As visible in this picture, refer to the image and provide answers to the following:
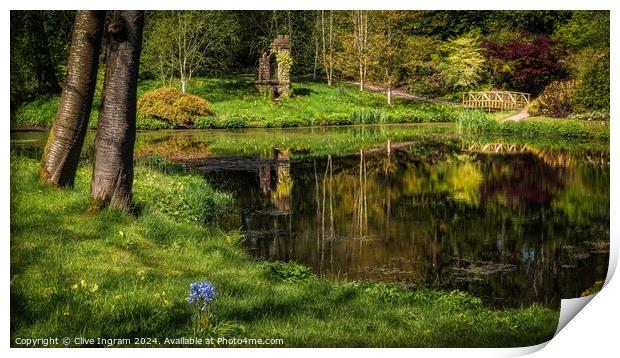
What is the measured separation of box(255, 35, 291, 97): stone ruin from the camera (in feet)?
31.5

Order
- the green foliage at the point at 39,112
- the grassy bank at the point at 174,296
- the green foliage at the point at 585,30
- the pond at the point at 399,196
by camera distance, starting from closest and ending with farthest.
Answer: the grassy bank at the point at 174,296, the green foliage at the point at 39,112, the green foliage at the point at 585,30, the pond at the point at 399,196

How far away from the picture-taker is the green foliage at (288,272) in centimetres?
875

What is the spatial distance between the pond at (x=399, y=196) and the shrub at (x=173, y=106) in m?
0.23

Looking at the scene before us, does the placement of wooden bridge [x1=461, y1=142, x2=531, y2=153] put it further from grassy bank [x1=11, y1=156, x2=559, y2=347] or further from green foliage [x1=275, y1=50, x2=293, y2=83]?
green foliage [x1=275, y1=50, x2=293, y2=83]

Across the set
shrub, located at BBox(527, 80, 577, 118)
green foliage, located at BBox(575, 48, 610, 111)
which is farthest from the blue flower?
shrub, located at BBox(527, 80, 577, 118)

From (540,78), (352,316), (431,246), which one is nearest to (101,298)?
(352,316)

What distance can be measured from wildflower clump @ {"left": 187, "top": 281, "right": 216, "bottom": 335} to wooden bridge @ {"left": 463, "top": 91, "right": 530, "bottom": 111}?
12.3 ft

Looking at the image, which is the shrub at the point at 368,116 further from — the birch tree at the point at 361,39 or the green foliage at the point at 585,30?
the green foliage at the point at 585,30

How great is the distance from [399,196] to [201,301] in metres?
3.35

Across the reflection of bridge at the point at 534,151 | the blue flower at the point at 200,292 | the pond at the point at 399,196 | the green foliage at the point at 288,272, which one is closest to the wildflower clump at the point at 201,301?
the blue flower at the point at 200,292

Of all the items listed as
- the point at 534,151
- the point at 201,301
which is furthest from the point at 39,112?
the point at 534,151

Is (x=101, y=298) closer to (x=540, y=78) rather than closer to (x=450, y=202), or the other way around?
(x=450, y=202)

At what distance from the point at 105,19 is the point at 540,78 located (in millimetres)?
4559

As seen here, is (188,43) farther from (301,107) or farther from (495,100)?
(495,100)
